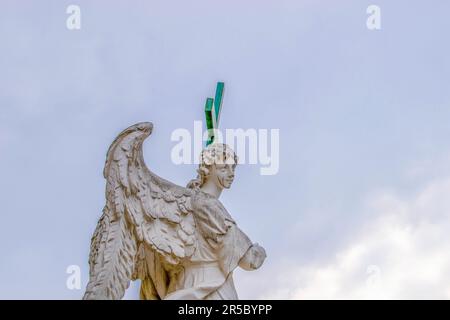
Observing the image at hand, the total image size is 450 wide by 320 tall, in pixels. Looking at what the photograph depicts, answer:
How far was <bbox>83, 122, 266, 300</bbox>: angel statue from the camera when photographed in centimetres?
1523

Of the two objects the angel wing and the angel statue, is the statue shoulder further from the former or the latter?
the angel wing

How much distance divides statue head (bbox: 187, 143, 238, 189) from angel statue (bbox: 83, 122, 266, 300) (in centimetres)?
2

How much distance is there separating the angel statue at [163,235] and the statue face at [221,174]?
0.03 metres

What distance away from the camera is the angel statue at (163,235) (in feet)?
50.0

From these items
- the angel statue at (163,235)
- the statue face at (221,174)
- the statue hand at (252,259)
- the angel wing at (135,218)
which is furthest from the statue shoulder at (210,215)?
the statue hand at (252,259)

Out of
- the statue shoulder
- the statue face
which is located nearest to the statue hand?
the statue shoulder

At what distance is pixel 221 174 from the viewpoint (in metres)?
16.0

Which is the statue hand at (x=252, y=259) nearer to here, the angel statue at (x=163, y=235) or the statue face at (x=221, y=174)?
the angel statue at (x=163, y=235)
